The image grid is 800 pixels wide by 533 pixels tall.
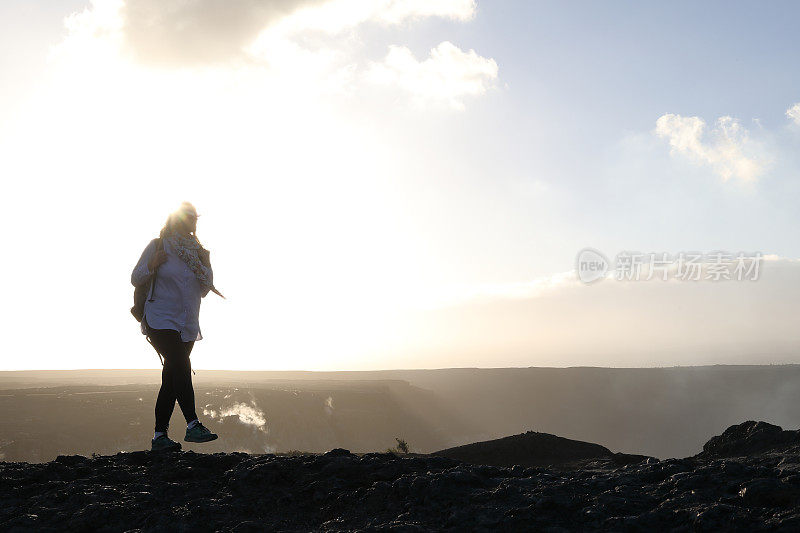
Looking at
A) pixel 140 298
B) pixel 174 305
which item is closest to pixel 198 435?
pixel 174 305

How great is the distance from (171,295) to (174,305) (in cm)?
10

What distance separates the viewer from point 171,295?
18.2ft

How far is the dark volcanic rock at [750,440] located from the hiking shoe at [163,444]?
4.32 meters

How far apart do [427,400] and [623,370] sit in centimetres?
2971

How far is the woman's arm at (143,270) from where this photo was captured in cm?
546

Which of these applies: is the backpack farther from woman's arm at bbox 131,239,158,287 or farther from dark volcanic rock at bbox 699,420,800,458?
dark volcanic rock at bbox 699,420,800,458

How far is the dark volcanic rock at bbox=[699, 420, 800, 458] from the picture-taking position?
14.9 feet

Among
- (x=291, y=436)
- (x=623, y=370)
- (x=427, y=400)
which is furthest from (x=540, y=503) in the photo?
(x=623, y=370)

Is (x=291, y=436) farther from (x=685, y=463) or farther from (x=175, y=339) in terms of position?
(x=685, y=463)

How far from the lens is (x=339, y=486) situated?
3.48 m

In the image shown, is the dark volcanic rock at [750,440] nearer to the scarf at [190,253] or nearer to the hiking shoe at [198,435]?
the hiking shoe at [198,435]

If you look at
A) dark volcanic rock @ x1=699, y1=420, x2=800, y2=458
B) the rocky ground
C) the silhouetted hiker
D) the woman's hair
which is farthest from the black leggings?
dark volcanic rock @ x1=699, y1=420, x2=800, y2=458

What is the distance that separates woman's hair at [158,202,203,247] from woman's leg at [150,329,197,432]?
38.3 inches

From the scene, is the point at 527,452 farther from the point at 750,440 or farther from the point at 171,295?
the point at 171,295
